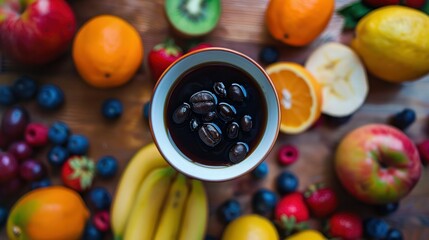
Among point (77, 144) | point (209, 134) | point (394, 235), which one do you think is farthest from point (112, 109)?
point (394, 235)

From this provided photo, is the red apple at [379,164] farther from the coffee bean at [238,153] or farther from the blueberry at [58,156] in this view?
the blueberry at [58,156]

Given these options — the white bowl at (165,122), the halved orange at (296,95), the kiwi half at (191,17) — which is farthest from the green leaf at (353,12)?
the white bowl at (165,122)

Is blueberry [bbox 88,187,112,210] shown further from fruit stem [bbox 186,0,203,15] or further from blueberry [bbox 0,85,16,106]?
fruit stem [bbox 186,0,203,15]

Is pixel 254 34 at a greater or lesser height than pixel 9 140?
greater

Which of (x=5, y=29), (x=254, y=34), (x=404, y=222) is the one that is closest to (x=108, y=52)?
(x=5, y=29)

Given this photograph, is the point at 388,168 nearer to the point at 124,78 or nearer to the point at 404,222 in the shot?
the point at 404,222

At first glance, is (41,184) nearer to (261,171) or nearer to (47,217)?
(47,217)
